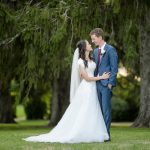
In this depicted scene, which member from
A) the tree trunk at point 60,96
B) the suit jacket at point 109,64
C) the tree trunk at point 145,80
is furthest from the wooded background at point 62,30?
the tree trunk at point 60,96

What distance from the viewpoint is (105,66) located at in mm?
12062

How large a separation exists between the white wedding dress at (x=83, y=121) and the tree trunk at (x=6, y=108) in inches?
683

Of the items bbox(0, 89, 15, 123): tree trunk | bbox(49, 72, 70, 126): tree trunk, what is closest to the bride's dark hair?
bbox(49, 72, 70, 126): tree trunk

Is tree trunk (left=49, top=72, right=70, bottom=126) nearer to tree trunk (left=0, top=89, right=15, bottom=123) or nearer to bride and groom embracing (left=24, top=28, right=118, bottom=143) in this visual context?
tree trunk (left=0, top=89, right=15, bottom=123)

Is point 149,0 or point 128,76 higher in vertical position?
point 149,0

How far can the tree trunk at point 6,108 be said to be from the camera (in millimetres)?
29969

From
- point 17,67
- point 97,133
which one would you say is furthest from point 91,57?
point 17,67

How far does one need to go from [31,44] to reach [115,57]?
23.5 feet

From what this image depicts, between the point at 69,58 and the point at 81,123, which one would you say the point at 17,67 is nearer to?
the point at 69,58

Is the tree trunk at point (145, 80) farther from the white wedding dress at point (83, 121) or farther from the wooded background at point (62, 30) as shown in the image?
the white wedding dress at point (83, 121)

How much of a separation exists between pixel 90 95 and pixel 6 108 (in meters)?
18.6

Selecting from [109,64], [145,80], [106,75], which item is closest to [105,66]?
[109,64]

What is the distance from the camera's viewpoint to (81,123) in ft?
39.4

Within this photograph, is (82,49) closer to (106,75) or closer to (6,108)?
(106,75)
